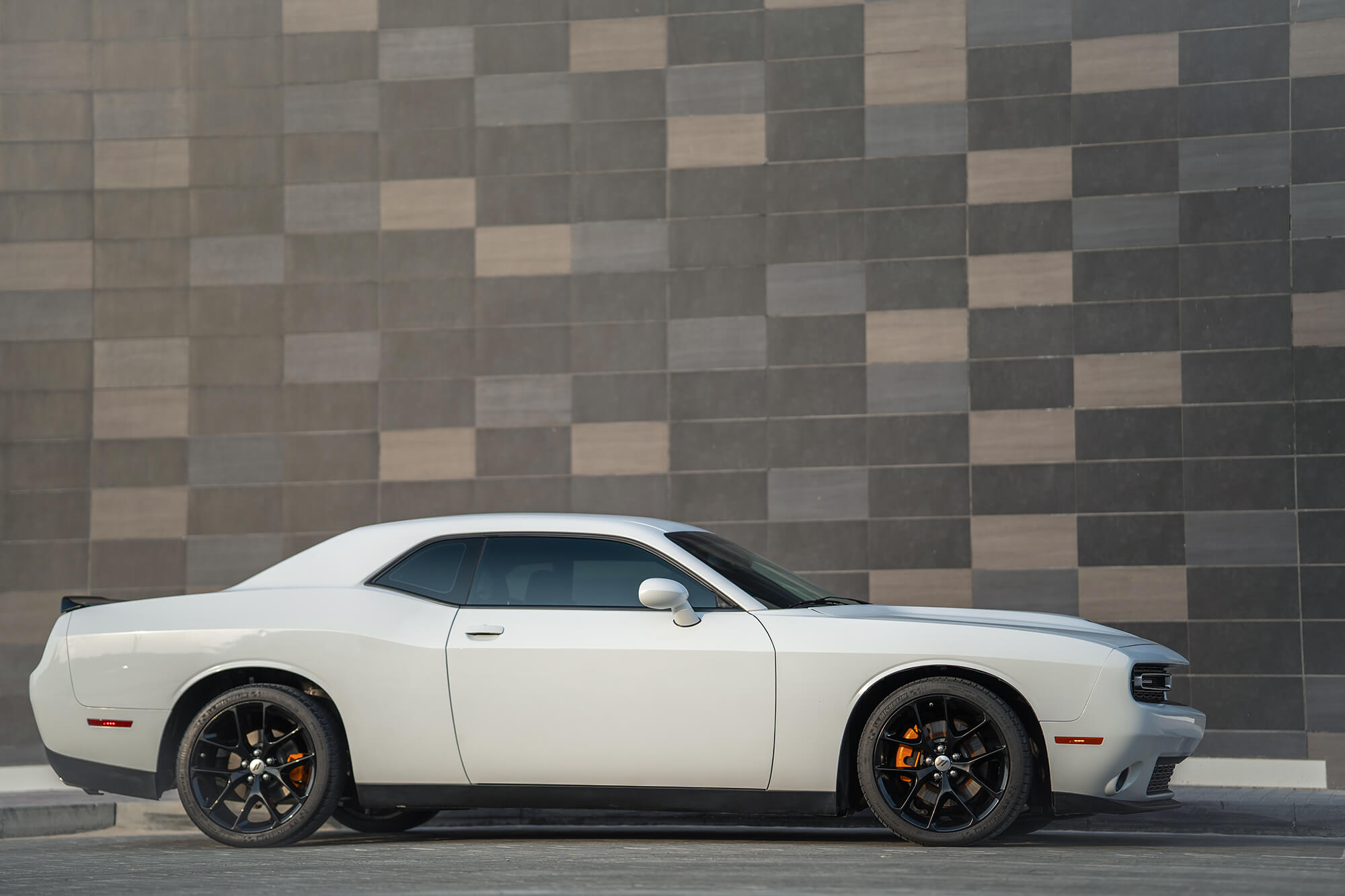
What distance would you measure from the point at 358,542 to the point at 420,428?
4.52 m

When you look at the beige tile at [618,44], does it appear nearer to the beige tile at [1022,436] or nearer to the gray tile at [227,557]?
the beige tile at [1022,436]

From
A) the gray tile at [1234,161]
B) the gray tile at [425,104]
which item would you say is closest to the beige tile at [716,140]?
the gray tile at [425,104]

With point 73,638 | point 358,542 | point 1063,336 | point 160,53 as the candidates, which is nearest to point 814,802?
point 358,542

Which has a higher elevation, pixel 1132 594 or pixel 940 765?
pixel 1132 594

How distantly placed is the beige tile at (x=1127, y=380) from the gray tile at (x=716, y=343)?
243cm

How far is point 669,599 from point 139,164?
7.71 metres

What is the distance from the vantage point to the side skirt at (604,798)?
5.83m

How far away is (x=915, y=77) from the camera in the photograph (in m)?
10.7

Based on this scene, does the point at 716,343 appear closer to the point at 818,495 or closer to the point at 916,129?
the point at 818,495

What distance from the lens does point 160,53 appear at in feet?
37.5

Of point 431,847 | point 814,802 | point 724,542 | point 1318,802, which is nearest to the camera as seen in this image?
point 814,802

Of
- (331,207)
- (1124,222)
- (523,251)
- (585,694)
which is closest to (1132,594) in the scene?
(1124,222)

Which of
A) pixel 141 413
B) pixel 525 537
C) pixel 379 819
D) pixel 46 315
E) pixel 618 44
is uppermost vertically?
pixel 618 44

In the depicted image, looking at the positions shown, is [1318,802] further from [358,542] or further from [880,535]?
[358,542]
